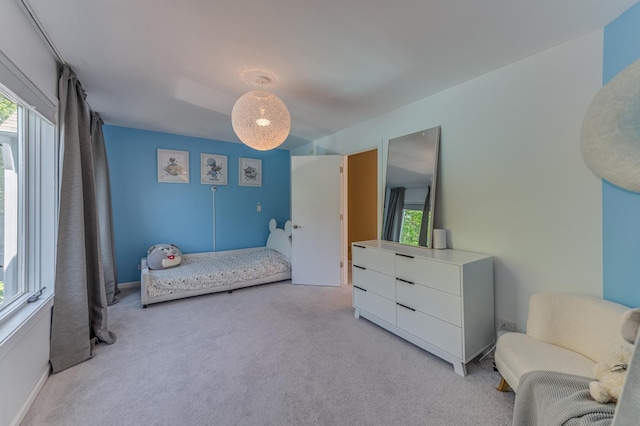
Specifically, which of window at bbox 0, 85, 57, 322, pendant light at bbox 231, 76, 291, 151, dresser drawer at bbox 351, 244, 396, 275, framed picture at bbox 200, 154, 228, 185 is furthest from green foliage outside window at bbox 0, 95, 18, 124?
dresser drawer at bbox 351, 244, 396, 275

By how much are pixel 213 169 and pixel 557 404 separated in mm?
4621

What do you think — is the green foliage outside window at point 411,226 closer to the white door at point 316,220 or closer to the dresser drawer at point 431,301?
the dresser drawer at point 431,301

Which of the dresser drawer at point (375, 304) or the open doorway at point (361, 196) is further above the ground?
the open doorway at point (361, 196)

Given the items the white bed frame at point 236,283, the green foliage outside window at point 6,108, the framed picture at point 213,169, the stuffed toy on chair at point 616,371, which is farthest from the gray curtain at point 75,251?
the stuffed toy on chair at point 616,371

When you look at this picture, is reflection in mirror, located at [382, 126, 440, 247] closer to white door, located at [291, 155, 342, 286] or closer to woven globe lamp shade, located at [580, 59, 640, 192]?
white door, located at [291, 155, 342, 286]

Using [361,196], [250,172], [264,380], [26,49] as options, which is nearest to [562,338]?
[264,380]

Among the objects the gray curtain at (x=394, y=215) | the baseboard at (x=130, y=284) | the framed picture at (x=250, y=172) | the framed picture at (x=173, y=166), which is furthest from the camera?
the framed picture at (x=250, y=172)

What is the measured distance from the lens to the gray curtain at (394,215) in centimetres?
282

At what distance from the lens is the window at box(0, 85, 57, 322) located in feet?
5.14

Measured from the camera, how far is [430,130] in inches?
101

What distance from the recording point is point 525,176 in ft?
6.40

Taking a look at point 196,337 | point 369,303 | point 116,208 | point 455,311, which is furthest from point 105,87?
point 455,311

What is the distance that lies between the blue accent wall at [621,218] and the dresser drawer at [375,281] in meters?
1.37

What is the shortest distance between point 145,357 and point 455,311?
2.41m
